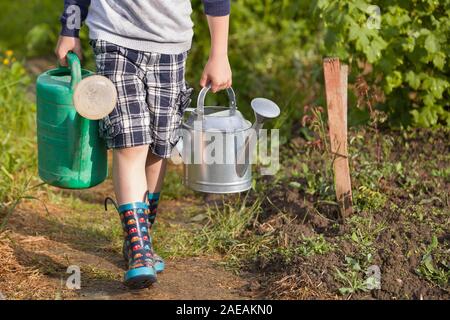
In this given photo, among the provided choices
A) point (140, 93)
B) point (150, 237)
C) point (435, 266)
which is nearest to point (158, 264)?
point (150, 237)

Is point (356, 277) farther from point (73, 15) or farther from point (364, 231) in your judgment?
point (73, 15)

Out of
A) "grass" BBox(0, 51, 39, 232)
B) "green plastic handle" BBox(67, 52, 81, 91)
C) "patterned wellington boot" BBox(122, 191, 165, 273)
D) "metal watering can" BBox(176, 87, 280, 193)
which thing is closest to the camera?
"green plastic handle" BBox(67, 52, 81, 91)

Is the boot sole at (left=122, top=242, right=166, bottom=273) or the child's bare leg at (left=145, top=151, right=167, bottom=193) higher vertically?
the child's bare leg at (left=145, top=151, right=167, bottom=193)

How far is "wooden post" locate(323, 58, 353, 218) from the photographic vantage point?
3.44 metres

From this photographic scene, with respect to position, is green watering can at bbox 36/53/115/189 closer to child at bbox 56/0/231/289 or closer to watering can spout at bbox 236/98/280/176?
child at bbox 56/0/231/289

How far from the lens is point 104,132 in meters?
3.24

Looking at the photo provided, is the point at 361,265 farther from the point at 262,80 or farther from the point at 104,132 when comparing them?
the point at 262,80

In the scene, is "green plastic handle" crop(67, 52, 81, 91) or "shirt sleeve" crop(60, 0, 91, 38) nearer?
"green plastic handle" crop(67, 52, 81, 91)

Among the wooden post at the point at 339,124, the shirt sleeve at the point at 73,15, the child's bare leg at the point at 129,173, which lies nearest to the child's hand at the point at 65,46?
the shirt sleeve at the point at 73,15

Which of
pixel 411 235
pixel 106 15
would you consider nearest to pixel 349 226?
pixel 411 235

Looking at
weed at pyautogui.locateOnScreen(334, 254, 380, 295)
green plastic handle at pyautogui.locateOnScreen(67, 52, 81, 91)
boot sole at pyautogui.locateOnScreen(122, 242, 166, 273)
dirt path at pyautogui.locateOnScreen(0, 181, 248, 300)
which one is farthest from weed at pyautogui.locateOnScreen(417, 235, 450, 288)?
green plastic handle at pyautogui.locateOnScreen(67, 52, 81, 91)

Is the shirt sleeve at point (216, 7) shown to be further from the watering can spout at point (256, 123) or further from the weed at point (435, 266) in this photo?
the weed at point (435, 266)

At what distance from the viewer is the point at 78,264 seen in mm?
3477
